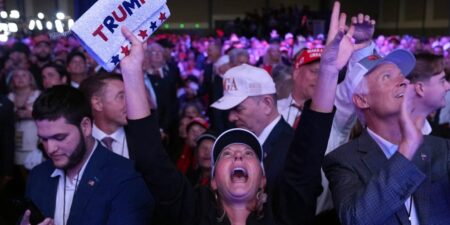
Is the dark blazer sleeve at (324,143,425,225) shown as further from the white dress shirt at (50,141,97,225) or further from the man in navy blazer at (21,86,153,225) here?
the white dress shirt at (50,141,97,225)

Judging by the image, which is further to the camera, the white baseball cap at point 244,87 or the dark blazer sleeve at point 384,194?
the white baseball cap at point 244,87

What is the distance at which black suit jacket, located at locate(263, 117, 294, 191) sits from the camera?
2836 mm

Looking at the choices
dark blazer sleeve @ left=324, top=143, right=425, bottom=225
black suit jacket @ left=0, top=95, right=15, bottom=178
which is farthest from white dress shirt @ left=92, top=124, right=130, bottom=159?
black suit jacket @ left=0, top=95, right=15, bottom=178

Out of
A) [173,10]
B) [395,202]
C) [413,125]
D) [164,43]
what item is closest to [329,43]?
[413,125]

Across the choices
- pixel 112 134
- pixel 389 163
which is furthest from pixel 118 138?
pixel 389 163

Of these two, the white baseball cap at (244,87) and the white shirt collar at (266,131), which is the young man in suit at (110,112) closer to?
the white baseball cap at (244,87)

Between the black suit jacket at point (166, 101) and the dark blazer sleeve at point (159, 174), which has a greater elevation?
the dark blazer sleeve at point (159, 174)

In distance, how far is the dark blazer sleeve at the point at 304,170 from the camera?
86.0 inches

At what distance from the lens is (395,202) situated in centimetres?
201

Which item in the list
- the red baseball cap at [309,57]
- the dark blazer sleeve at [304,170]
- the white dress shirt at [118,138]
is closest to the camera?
the dark blazer sleeve at [304,170]

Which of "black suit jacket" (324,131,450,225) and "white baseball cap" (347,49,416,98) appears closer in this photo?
"black suit jacket" (324,131,450,225)

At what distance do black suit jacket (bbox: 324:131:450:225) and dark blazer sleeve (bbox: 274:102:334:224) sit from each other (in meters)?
0.12

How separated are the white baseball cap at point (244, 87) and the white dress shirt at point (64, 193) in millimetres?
949

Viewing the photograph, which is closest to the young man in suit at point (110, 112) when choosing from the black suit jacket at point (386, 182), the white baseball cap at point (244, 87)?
the white baseball cap at point (244, 87)
